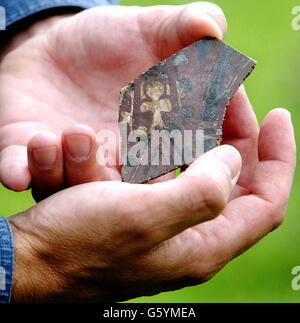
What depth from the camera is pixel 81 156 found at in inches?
54.8

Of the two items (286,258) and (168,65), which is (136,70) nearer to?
(168,65)

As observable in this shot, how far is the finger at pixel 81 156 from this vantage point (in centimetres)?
135

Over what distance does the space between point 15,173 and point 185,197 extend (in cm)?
51

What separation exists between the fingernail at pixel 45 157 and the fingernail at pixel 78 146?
42 mm

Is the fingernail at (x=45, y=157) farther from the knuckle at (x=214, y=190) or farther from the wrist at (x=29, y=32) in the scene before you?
the wrist at (x=29, y=32)

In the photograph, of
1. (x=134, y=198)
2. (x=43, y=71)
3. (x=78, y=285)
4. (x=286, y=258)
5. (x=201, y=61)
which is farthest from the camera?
(x=286, y=258)

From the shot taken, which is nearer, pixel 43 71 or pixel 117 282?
pixel 117 282

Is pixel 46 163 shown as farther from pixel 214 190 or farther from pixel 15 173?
pixel 214 190

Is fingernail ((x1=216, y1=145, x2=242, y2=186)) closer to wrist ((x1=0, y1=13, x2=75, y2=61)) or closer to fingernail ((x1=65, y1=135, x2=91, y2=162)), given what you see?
fingernail ((x1=65, y1=135, x2=91, y2=162))

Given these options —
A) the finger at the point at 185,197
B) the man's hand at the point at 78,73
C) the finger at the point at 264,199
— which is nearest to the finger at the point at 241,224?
the finger at the point at 264,199

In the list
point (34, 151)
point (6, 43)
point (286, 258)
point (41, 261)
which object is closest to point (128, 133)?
point (34, 151)

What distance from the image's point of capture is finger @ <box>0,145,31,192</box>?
1.44 meters

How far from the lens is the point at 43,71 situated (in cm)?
200

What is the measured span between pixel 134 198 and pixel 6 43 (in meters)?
1.34
